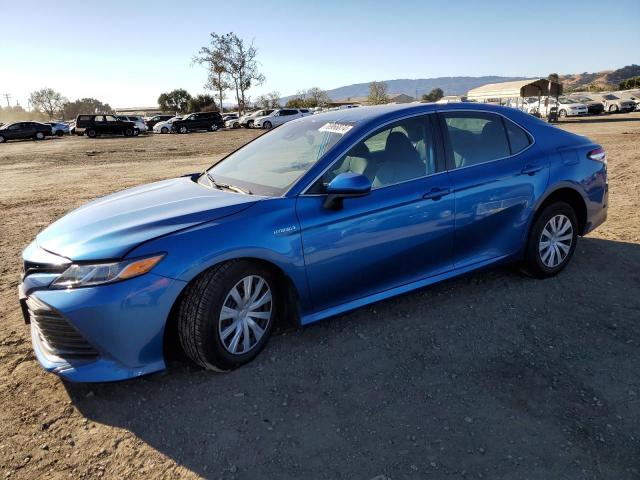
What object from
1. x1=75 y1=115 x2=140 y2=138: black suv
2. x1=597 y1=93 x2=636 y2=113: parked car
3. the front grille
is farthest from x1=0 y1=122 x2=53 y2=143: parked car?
x1=597 y1=93 x2=636 y2=113: parked car

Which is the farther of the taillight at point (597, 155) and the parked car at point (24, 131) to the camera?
the parked car at point (24, 131)

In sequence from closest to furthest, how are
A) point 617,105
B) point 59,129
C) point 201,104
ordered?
point 617,105, point 59,129, point 201,104

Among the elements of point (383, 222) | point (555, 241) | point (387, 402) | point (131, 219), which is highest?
point (131, 219)

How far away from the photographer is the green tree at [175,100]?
78.3 m

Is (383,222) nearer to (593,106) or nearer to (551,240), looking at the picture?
(551,240)

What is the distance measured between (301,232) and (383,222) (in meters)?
0.63

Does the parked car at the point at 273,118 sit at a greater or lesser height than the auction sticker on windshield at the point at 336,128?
greater

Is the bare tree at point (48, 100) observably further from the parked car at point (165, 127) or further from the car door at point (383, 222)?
the car door at point (383, 222)

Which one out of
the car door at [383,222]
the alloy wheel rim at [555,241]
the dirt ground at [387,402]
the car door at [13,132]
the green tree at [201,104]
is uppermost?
the green tree at [201,104]

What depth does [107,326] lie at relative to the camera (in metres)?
2.64

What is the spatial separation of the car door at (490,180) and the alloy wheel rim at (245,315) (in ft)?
5.23

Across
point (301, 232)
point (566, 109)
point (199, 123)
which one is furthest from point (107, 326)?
point (199, 123)

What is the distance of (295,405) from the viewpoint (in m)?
2.80

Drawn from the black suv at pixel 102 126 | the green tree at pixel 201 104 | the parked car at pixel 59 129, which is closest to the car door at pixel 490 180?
the black suv at pixel 102 126
